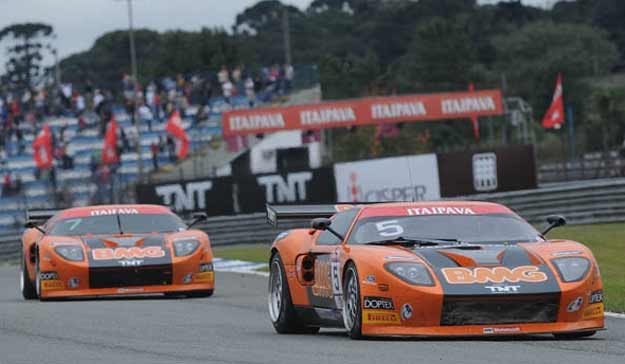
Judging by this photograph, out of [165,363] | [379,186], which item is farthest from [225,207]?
[165,363]

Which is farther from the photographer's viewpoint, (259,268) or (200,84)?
(200,84)

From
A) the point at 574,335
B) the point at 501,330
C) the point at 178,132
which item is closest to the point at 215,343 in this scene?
the point at 501,330

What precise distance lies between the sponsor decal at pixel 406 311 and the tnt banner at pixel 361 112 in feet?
109

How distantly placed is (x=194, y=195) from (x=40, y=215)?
14.3 m

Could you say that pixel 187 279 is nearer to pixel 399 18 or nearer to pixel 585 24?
pixel 585 24

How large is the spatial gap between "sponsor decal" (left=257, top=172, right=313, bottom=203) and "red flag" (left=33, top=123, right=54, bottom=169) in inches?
502

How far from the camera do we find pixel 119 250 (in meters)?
17.2

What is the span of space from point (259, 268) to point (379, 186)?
8721mm

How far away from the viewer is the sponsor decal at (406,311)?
9.97m

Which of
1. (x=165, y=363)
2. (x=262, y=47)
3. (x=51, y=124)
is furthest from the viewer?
(x=262, y=47)

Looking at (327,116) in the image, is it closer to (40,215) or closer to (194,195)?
(194,195)

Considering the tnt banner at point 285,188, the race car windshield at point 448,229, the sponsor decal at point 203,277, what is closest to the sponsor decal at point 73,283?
the sponsor decal at point 203,277

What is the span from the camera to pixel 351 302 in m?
10.5

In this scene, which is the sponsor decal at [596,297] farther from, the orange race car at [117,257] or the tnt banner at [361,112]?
the tnt banner at [361,112]
